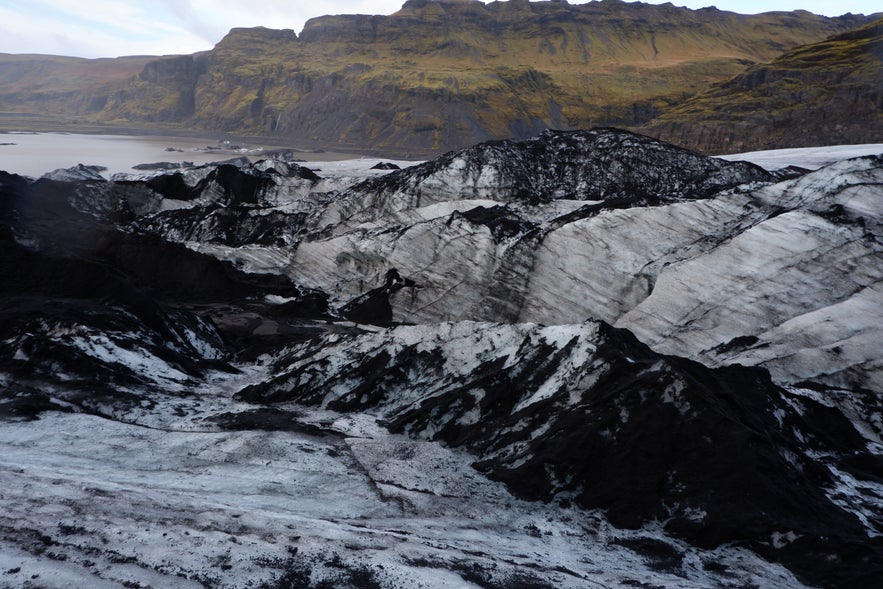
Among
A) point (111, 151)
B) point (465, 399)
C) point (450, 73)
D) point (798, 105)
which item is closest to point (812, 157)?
point (798, 105)

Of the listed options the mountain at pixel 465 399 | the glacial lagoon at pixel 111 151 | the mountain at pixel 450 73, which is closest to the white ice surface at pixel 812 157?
the mountain at pixel 465 399

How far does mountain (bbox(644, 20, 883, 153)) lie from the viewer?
7169cm

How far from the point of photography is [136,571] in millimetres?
9141

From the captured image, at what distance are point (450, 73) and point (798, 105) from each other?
81015 millimetres

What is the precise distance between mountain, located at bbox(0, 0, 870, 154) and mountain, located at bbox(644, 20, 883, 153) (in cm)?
3429

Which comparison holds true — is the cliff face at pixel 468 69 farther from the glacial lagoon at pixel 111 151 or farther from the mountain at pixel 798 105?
the mountain at pixel 798 105

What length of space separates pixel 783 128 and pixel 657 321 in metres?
64.3

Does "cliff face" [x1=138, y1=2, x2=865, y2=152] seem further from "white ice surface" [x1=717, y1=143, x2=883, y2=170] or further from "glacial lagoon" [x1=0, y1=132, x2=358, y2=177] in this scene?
"white ice surface" [x1=717, y1=143, x2=883, y2=170]

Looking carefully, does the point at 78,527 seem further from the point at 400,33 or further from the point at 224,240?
the point at 400,33

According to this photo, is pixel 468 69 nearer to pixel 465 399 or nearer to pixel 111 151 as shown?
pixel 111 151

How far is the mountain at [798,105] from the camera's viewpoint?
7169 centimetres

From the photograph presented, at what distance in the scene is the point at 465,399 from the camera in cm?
1714

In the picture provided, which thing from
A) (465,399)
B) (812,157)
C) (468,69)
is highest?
(468,69)

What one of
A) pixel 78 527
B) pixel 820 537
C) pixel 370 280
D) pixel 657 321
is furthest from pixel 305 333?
pixel 820 537
